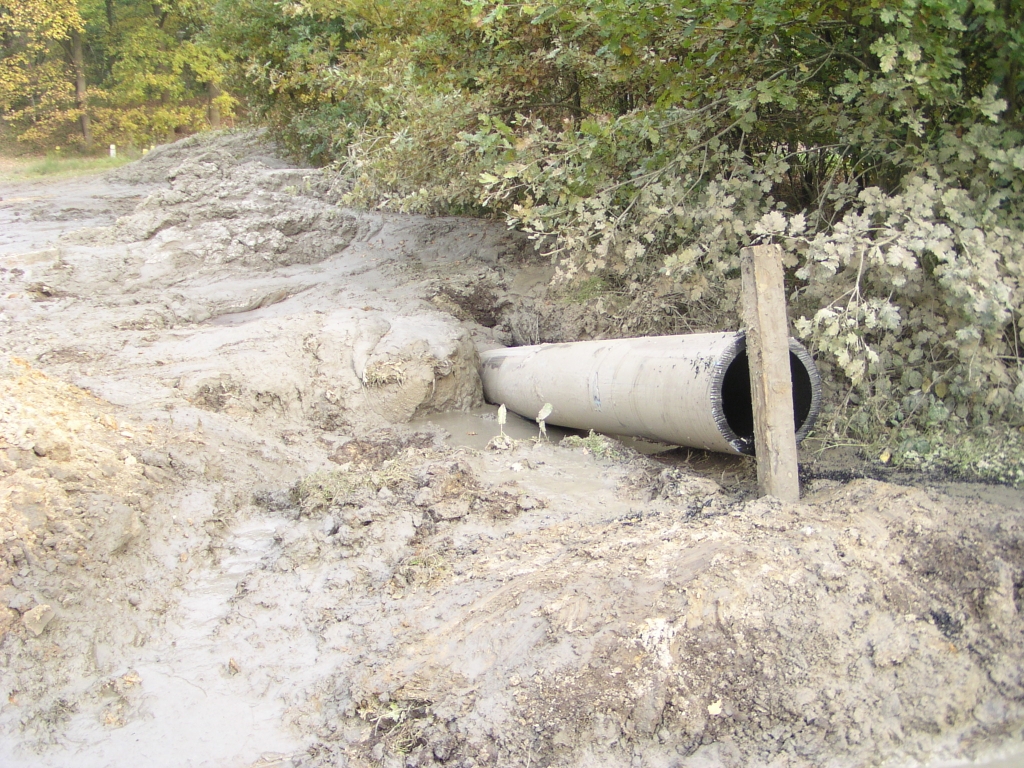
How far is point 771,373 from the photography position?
13.1 ft

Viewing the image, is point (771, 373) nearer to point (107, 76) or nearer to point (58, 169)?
point (58, 169)

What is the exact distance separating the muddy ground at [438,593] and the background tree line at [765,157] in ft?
2.99

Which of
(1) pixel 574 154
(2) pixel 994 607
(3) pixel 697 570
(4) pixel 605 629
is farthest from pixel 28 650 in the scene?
(1) pixel 574 154

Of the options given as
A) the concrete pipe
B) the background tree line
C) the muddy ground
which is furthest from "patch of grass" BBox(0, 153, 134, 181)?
the concrete pipe

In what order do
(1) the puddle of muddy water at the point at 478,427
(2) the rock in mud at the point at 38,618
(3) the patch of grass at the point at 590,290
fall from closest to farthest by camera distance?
(2) the rock in mud at the point at 38,618 → (1) the puddle of muddy water at the point at 478,427 → (3) the patch of grass at the point at 590,290

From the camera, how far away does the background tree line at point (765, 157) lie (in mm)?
4152

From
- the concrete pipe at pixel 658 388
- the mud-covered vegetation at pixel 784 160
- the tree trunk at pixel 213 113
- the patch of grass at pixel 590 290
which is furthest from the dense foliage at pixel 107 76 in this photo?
the concrete pipe at pixel 658 388

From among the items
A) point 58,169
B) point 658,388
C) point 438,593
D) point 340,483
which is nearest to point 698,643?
point 438,593

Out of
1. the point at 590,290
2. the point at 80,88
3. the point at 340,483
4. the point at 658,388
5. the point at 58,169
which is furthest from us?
the point at 80,88

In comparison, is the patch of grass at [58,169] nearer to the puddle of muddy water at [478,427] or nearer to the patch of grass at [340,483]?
the puddle of muddy water at [478,427]

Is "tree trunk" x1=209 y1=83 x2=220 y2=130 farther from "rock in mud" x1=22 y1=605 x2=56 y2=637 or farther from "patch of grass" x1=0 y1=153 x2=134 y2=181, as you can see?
"rock in mud" x1=22 y1=605 x2=56 y2=637

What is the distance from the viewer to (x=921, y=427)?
458 centimetres

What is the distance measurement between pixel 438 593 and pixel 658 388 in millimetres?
1918

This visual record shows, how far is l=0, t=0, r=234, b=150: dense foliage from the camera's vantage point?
19469 mm
